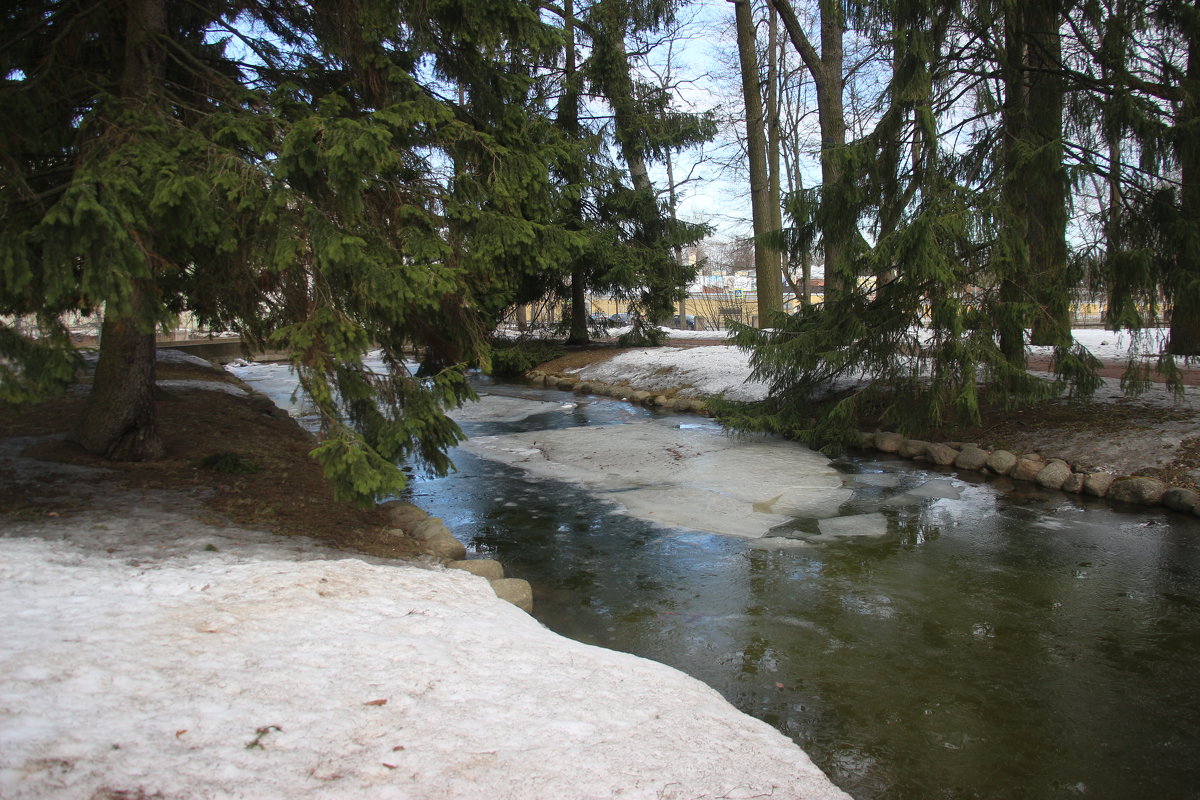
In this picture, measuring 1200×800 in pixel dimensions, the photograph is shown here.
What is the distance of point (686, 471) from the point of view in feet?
33.6

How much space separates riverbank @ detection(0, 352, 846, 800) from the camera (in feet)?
9.53

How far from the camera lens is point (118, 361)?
7.36 metres

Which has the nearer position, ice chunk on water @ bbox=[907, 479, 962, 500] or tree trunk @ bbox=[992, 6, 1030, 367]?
ice chunk on water @ bbox=[907, 479, 962, 500]

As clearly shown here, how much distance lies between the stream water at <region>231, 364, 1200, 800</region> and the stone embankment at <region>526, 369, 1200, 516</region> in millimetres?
294

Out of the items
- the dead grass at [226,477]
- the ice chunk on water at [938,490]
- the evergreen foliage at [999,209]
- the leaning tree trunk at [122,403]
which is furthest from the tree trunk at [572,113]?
the leaning tree trunk at [122,403]

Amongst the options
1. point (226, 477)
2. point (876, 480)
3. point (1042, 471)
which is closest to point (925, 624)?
point (876, 480)

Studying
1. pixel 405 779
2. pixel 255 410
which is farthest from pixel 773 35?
pixel 405 779

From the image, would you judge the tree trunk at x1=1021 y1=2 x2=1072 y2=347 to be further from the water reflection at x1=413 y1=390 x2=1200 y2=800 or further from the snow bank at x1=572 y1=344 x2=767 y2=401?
the snow bank at x1=572 y1=344 x2=767 y2=401

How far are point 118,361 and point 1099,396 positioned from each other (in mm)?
11768

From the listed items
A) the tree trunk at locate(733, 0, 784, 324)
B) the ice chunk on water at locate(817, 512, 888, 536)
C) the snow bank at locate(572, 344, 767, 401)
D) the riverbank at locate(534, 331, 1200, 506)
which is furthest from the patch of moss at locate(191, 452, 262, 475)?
the tree trunk at locate(733, 0, 784, 324)

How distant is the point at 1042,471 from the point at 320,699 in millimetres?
8641

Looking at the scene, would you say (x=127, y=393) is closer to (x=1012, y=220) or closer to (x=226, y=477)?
(x=226, y=477)

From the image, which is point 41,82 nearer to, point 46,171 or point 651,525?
point 46,171

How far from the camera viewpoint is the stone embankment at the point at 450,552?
18.5 ft
